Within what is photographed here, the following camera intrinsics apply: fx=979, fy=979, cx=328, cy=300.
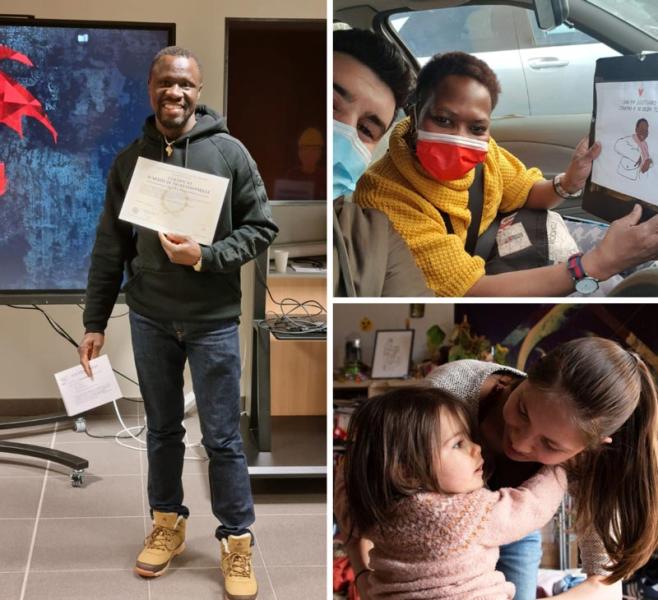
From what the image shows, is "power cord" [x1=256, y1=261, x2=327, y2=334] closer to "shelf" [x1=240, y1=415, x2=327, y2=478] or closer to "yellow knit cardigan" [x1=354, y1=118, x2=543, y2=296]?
"shelf" [x1=240, y1=415, x2=327, y2=478]

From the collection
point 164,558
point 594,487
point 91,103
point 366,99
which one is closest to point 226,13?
point 91,103

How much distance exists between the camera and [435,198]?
1.43 metres

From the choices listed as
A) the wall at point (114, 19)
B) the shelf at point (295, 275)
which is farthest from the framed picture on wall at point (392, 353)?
the wall at point (114, 19)

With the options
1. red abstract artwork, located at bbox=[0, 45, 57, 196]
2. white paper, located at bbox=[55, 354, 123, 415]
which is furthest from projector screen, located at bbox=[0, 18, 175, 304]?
white paper, located at bbox=[55, 354, 123, 415]

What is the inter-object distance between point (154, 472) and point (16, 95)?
158 centimetres

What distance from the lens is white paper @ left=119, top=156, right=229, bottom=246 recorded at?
2.41 metres

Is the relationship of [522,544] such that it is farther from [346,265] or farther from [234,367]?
[234,367]

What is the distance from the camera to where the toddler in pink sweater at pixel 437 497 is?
4.66 ft

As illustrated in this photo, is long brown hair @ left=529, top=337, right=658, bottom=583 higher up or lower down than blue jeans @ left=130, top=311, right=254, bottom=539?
higher up

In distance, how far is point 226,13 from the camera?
4.38 meters

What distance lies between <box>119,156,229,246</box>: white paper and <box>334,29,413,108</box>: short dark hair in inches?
40.6

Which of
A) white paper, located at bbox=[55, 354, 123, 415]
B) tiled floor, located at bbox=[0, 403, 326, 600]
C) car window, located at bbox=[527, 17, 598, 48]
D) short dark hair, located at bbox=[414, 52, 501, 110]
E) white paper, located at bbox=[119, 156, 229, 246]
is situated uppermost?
car window, located at bbox=[527, 17, 598, 48]

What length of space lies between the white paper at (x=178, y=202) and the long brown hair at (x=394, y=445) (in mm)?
1092

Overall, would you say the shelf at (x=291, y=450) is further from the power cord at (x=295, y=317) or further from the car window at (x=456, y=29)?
the car window at (x=456, y=29)
